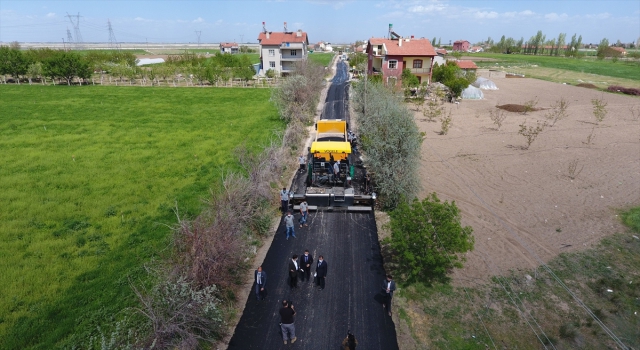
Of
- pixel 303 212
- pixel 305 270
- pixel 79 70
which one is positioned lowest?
pixel 305 270

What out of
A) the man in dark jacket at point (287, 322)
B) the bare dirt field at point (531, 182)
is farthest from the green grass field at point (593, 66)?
the man in dark jacket at point (287, 322)

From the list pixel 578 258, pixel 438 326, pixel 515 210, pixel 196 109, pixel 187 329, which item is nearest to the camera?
pixel 187 329

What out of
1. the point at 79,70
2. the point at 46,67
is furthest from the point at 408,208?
the point at 46,67

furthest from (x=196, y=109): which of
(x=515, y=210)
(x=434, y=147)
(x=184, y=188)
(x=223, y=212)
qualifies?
(x=515, y=210)

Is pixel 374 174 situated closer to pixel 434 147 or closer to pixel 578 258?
pixel 578 258

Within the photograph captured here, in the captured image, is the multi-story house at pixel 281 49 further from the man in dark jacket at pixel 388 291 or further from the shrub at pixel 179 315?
the shrub at pixel 179 315

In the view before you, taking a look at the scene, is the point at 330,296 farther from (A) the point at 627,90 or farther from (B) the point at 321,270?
(A) the point at 627,90
